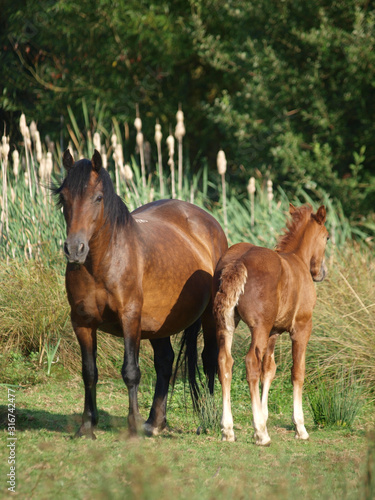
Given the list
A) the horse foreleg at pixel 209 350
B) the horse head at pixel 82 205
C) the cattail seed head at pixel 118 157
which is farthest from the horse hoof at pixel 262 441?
the cattail seed head at pixel 118 157

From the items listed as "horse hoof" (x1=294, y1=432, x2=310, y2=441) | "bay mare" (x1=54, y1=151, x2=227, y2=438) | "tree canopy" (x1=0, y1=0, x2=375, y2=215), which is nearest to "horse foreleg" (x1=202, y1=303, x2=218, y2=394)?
"bay mare" (x1=54, y1=151, x2=227, y2=438)

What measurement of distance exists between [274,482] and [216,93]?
48.1 feet

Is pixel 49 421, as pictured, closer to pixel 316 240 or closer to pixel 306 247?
pixel 306 247

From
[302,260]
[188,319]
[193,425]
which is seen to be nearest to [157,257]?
[188,319]

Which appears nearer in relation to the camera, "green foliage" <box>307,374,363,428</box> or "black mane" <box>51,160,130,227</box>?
"black mane" <box>51,160,130,227</box>

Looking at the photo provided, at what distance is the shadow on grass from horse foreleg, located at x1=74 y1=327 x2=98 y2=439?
0.23m

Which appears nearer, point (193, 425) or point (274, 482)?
point (274, 482)

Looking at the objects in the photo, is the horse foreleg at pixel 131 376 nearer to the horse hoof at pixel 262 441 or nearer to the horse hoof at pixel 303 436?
the horse hoof at pixel 262 441

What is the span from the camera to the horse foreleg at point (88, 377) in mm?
5156

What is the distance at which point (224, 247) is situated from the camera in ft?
22.7

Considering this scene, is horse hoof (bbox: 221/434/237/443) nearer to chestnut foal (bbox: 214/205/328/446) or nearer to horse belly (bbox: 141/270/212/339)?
chestnut foal (bbox: 214/205/328/446)

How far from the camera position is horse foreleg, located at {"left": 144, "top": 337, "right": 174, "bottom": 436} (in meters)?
5.85

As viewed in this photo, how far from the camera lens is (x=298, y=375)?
545cm

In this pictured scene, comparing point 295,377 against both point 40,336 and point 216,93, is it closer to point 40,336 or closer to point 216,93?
point 40,336
